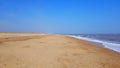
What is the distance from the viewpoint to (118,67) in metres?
7.45

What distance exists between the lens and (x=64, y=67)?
7152 mm

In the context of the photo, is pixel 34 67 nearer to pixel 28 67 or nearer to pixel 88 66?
pixel 28 67

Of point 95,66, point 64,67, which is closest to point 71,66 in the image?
point 64,67

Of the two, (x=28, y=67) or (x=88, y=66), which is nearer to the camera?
(x=28, y=67)

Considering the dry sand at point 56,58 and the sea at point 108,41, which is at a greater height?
the dry sand at point 56,58

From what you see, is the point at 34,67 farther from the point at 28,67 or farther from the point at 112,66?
the point at 112,66

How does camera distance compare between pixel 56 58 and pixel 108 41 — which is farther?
pixel 108 41

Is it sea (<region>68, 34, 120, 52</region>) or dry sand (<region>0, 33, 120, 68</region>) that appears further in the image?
sea (<region>68, 34, 120, 52</region>)

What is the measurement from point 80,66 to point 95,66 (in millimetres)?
711

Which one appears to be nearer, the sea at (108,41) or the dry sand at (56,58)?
the dry sand at (56,58)

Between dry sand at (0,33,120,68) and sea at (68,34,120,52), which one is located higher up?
dry sand at (0,33,120,68)

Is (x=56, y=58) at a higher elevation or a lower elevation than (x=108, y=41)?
higher

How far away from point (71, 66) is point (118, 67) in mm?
2202

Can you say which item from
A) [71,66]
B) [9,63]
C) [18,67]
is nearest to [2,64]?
[9,63]
